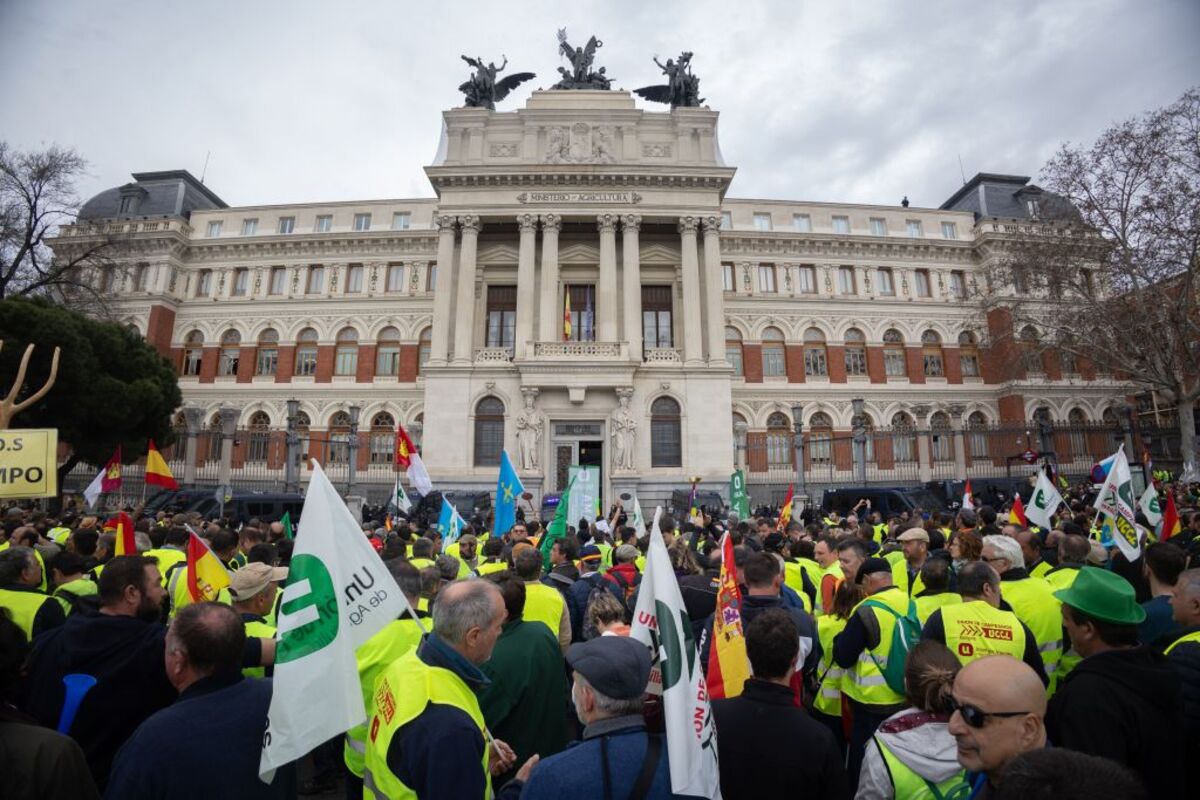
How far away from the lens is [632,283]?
27938mm

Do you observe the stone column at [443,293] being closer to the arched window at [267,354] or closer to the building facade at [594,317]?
the building facade at [594,317]

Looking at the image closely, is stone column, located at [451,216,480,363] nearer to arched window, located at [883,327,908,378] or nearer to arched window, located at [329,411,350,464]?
arched window, located at [329,411,350,464]

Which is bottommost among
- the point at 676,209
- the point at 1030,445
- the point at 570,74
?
the point at 1030,445

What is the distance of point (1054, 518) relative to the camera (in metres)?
12.5

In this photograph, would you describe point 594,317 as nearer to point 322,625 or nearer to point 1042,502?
point 1042,502

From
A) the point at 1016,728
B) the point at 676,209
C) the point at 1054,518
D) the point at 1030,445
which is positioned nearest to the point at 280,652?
the point at 1016,728

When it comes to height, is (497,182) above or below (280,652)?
above

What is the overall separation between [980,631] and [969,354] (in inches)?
1506

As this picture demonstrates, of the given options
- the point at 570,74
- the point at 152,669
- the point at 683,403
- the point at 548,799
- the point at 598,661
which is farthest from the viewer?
the point at 570,74

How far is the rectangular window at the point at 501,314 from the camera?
1214 inches

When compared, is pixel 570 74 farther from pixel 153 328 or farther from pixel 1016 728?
pixel 1016 728

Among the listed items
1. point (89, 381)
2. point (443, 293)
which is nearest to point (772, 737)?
point (443, 293)

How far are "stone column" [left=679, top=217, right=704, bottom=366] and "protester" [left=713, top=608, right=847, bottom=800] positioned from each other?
81.9 ft

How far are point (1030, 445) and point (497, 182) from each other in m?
28.6
